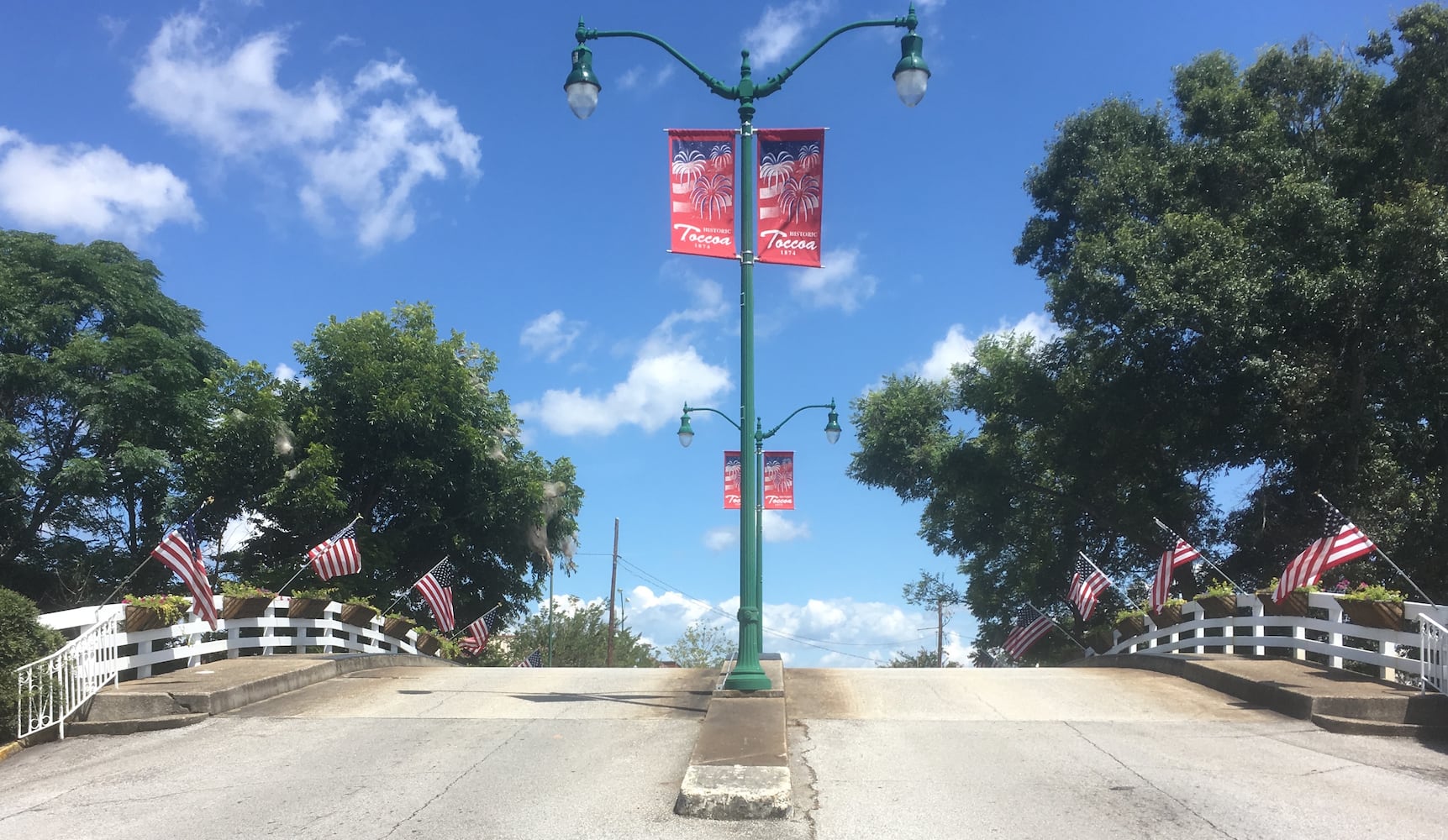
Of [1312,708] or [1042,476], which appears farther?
[1042,476]

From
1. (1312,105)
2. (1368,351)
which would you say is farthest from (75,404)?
(1312,105)

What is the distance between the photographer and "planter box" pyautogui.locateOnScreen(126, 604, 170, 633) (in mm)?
11719

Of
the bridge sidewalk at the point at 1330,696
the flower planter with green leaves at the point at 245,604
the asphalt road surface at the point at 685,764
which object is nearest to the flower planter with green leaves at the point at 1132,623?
the bridge sidewalk at the point at 1330,696

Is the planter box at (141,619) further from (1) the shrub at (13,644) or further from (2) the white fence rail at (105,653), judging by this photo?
(1) the shrub at (13,644)

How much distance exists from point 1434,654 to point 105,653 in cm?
1372

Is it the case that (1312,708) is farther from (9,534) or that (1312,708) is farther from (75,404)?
(9,534)

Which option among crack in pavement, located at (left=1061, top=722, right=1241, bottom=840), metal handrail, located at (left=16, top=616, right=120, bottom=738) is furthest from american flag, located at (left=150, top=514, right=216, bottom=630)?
crack in pavement, located at (left=1061, top=722, right=1241, bottom=840)

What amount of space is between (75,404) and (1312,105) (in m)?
32.7

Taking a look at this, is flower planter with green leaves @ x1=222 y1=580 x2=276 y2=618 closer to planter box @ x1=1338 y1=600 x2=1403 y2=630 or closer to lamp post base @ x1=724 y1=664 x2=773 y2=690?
lamp post base @ x1=724 y1=664 x2=773 y2=690

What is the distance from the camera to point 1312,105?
26.7 m

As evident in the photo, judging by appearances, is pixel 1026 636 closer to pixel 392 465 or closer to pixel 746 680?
pixel 392 465

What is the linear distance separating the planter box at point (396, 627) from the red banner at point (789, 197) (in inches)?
533

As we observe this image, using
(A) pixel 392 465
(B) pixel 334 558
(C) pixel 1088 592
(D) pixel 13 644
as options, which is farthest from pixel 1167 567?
(A) pixel 392 465

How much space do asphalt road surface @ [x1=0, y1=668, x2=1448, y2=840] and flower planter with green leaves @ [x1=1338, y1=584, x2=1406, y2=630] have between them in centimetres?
173
